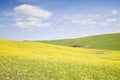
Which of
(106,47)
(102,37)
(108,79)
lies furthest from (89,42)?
(108,79)

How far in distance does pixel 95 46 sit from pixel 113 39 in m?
14.9

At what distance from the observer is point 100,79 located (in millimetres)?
20516

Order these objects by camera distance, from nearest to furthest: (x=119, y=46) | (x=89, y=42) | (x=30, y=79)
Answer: (x=30, y=79), (x=119, y=46), (x=89, y=42)

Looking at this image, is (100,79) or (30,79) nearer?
(30,79)

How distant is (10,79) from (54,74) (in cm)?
557

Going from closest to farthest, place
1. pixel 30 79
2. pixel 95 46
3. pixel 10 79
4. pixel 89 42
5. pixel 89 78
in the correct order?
pixel 10 79
pixel 30 79
pixel 89 78
pixel 95 46
pixel 89 42

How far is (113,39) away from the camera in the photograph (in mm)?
137750

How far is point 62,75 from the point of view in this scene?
2023 cm

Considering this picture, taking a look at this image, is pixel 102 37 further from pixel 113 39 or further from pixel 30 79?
pixel 30 79

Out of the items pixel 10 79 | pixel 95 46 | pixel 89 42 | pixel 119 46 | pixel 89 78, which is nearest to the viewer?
pixel 10 79

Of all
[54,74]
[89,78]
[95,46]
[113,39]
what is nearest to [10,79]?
[54,74]

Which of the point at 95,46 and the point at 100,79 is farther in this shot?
the point at 95,46

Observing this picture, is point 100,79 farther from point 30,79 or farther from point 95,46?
point 95,46

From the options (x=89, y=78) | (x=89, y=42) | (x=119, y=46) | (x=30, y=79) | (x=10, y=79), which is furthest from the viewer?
(x=89, y=42)
